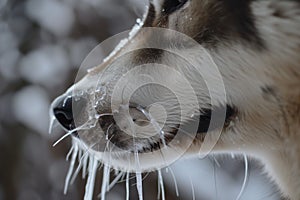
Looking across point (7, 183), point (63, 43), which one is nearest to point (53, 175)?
point (7, 183)

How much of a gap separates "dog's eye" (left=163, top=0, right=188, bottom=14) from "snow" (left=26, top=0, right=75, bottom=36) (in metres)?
3.25

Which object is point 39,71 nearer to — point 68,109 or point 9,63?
point 9,63

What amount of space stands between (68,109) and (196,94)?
0.87ft

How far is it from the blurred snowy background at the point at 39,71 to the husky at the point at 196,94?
7.97ft

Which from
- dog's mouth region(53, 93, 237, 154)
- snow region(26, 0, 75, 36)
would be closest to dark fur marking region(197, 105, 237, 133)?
dog's mouth region(53, 93, 237, 154)

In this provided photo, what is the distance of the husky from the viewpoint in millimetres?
1402

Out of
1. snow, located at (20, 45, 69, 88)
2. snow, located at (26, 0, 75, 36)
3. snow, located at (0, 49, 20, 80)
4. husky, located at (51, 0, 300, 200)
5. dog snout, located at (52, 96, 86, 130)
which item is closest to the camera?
husky, located at (51, 0, 300, 200)

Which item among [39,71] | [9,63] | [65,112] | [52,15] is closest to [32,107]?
[39,71]

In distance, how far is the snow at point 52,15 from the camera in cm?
477

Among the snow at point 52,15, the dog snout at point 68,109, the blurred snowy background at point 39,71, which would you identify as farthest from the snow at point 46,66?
the dog snout at point 68,109

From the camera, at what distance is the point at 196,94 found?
149 centimetres

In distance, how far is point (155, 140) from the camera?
4.99 feet

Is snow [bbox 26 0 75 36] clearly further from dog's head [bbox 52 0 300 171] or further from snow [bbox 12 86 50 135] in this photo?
dog's head [bbox 52 0 300 171]

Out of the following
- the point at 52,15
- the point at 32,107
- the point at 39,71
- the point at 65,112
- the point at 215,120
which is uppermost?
the point at 65,112
